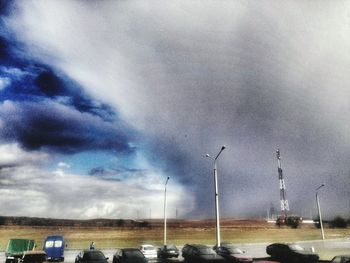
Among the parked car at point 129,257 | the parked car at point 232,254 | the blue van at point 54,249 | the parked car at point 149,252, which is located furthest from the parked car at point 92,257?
the blue van at point 54,249

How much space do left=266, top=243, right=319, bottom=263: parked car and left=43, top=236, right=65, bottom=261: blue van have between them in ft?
63.3

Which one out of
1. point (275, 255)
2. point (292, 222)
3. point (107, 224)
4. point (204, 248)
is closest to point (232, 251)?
point (204, 248)

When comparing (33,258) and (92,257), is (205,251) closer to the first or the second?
(92,257)

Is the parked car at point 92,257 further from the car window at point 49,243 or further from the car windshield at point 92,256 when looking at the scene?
the car window at point 49,243

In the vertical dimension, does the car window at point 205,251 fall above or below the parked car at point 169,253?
above

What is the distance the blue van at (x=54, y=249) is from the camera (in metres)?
30.5


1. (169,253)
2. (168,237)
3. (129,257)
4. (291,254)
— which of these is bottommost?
(169,253)

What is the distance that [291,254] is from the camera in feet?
83.3

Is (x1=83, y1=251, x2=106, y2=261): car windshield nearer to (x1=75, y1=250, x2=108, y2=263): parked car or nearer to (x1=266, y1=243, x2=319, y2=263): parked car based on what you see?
(x1=75, y1=250, x2=108, y2=263): parked car

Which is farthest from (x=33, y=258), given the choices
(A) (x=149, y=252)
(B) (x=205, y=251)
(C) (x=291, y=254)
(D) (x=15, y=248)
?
(C) (x=291, y=254)

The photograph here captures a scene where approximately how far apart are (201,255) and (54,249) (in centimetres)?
1554

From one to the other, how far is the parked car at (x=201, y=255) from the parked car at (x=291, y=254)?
6.24m

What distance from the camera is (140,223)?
12162cm

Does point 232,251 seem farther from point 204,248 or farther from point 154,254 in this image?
point 154,254
